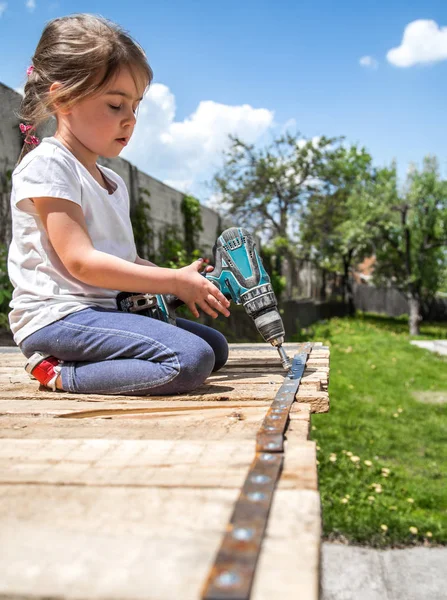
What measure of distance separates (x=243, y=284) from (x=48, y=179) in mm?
757

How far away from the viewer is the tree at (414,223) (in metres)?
18.8

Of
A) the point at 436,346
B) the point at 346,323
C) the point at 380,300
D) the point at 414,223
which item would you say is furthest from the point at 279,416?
the point at 380,300

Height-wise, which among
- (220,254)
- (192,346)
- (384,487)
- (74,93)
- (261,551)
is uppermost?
(74,93)

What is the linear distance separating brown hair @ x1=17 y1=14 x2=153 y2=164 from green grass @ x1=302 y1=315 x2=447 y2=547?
2709mm

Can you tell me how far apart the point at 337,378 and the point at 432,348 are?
504 cm

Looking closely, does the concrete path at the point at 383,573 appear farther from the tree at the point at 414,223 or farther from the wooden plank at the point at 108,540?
the tree at the point at 414,223

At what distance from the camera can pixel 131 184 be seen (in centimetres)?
626

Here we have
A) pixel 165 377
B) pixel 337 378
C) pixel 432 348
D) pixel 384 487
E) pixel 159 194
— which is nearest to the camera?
pixel 165 377

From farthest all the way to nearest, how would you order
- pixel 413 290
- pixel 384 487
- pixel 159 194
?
pixel 413 290 → pixel 159 194 → pixel 384 487

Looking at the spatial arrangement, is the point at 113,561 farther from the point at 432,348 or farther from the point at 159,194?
the point at 432,348

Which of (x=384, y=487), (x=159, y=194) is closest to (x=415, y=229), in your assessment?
(x=159, y=194)

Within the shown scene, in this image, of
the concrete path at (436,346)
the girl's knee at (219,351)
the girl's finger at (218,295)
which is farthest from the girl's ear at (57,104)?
the concrete path at (436,346)

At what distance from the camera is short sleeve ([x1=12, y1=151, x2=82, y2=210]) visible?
204cm

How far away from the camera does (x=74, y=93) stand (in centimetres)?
207
